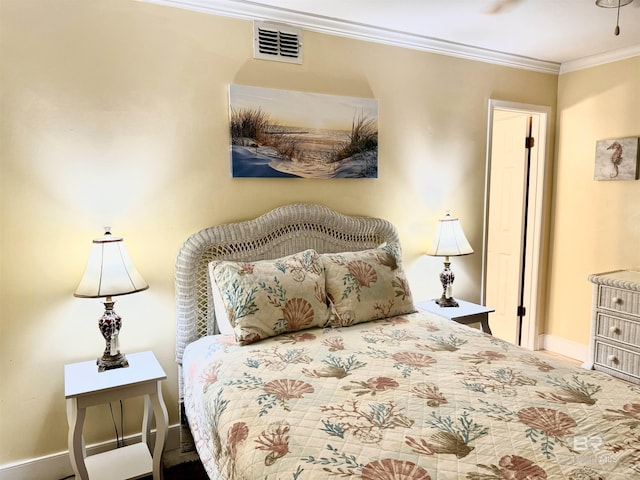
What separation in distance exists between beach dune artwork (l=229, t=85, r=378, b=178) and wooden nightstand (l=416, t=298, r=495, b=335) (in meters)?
0.98

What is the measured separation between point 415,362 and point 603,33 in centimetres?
257

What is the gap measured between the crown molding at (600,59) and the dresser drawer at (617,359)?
2086 millimetres

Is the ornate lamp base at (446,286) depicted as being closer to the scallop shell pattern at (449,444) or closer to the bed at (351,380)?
the bed at (351,380)

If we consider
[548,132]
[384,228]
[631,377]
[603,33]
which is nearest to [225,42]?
[384,228]

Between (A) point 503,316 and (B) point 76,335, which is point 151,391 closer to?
(B) point 76,335

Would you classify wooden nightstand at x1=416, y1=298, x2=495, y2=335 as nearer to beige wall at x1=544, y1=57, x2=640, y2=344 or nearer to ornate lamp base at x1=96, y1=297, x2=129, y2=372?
beige wall at x1=544, y1=57, x2=640, y2=344

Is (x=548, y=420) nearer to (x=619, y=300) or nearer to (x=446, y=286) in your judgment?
(x=446, y=286)

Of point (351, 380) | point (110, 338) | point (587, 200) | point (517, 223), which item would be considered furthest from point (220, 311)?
point (587, 200)

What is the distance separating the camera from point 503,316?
13.7 ft

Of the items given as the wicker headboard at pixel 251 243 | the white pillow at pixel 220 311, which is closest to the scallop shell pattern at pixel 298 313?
the white pillow at pixel 220 311

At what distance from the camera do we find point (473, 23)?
2.77m

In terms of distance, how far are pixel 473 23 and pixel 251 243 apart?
1901mm

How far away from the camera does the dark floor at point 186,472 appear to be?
7.40 ft

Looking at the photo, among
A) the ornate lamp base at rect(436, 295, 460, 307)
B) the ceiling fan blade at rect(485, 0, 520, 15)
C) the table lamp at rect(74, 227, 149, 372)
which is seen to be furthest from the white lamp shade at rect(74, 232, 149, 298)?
the ceiling fan blade at rect(485, 0, 520, 15)
